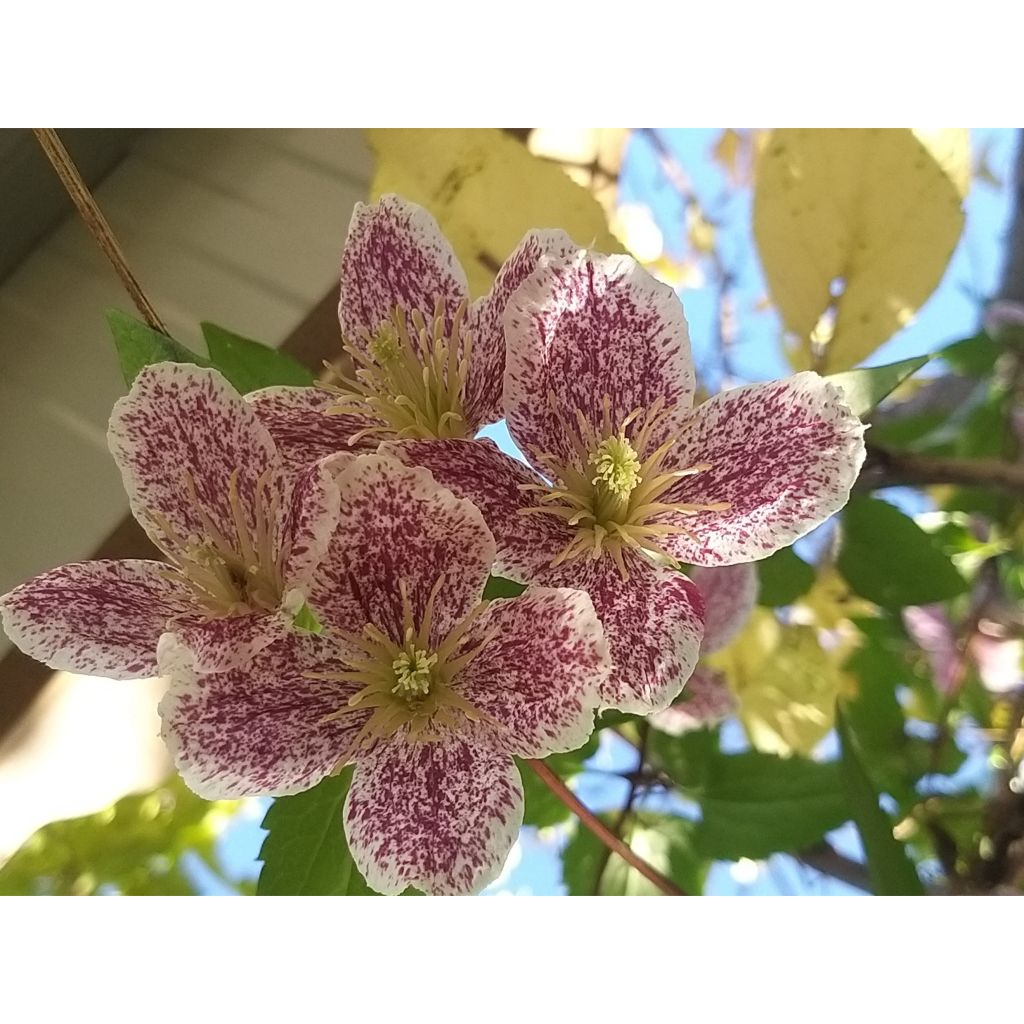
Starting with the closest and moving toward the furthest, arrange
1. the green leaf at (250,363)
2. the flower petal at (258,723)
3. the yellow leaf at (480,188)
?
the flower petal at (258,723)
the green leaf at (250,363)
the yellow leaf at (480,188)

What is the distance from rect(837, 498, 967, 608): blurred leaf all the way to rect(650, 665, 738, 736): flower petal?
0.12m

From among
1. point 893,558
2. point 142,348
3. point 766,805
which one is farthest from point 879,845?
point 142,348

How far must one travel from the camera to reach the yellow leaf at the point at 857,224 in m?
0.52

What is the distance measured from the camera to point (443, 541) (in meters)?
0.27

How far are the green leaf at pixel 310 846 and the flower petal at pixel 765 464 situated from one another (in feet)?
0.52

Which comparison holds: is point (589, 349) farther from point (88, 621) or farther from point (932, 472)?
point (932, 472)

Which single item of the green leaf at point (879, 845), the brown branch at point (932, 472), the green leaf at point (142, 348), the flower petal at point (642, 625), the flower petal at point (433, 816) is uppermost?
the green leaf at point (142, 348)

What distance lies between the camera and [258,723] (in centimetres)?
27

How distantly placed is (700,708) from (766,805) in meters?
0.06

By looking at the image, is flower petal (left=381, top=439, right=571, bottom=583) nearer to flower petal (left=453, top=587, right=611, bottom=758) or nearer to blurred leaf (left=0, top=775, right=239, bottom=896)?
flower petal (left=453, top=587, right=611, bottom=758)

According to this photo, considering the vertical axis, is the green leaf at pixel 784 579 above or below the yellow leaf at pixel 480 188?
below

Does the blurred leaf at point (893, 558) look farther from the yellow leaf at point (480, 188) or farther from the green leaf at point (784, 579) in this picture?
the yellow leaf at point (480, 188)

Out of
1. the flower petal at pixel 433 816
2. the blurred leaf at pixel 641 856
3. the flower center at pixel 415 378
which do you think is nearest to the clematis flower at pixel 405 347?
the flower center at pixel 415 378
